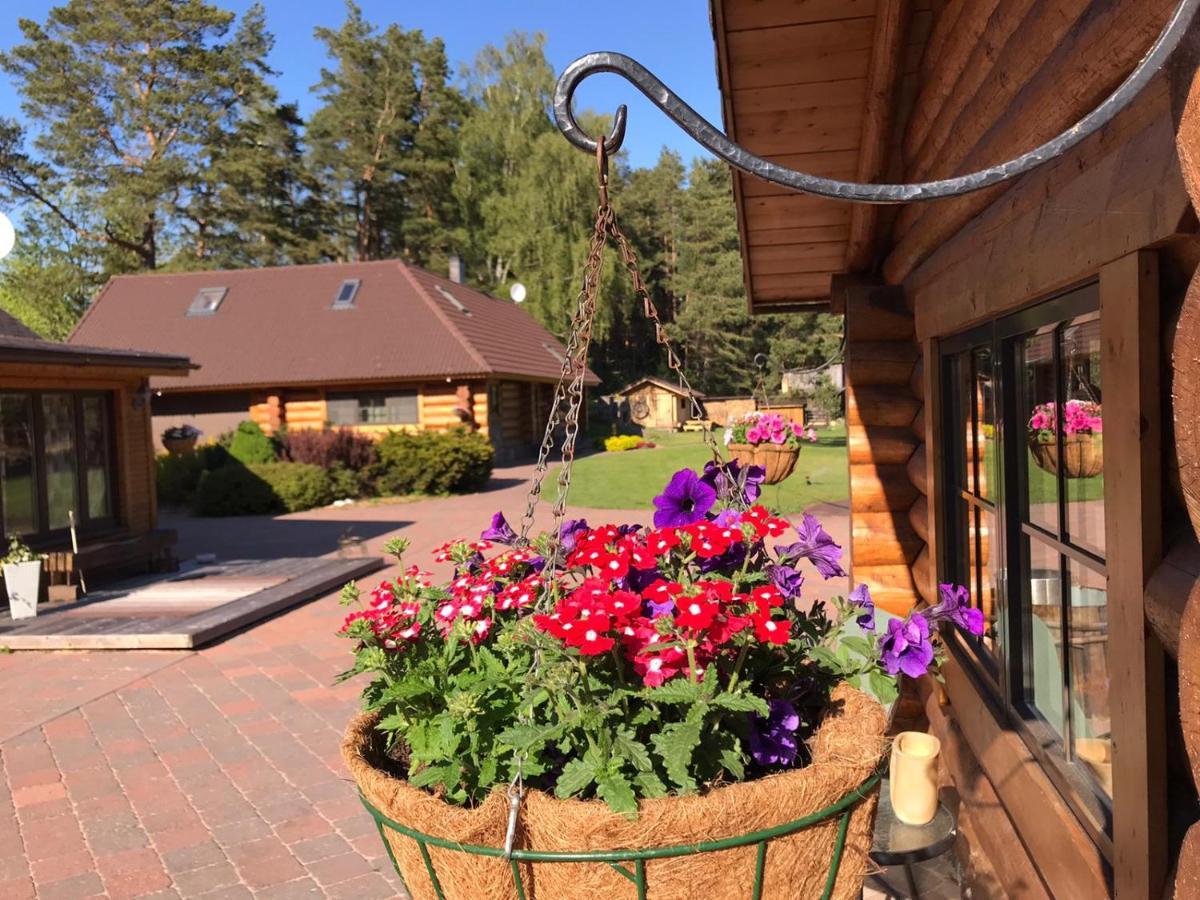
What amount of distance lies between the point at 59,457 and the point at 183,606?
2841 mm

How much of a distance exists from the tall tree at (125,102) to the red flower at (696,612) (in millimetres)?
33222

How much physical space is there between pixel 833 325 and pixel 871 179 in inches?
1528

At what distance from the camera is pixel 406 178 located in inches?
1415

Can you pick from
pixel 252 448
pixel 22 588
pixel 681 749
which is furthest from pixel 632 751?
pixel 252 448

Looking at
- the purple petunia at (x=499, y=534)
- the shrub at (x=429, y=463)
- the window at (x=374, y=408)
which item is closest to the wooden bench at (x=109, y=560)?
the shrub at (x=429, y=463)

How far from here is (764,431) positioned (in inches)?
270

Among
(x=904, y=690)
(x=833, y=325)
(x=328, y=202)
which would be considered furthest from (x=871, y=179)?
(x=833, y=325)

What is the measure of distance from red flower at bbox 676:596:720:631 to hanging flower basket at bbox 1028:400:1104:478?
39.4 inches

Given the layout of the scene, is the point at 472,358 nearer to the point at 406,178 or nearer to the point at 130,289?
the point at 130,289

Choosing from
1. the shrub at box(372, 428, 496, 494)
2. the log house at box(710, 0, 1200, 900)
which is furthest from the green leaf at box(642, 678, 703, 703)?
the shrub at box(372, 428, 496, 494)

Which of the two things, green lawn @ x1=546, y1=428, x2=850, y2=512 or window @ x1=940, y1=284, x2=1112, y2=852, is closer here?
window @ x1=940, y1=284, x2=1112, y2=852

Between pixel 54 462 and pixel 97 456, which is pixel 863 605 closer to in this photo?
pixel 54 462

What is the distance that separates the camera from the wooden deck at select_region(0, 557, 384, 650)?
7055 millimetres

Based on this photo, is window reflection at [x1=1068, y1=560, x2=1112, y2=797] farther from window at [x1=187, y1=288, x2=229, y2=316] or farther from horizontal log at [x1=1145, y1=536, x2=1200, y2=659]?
window at [x1=187, y1=288, x2=229, y2=316]
